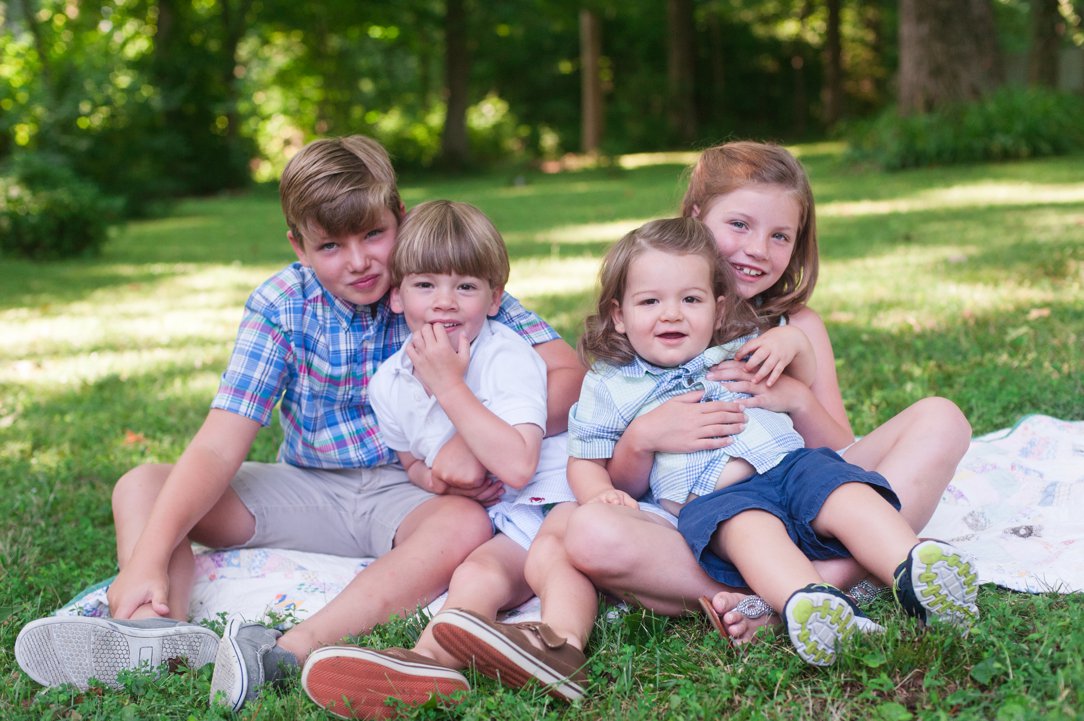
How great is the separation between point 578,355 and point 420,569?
0.72 m

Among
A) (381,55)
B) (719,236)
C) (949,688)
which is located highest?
(381,55)

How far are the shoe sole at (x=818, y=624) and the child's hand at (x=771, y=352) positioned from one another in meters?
0.70

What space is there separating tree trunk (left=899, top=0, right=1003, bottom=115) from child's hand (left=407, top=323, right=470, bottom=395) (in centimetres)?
1173

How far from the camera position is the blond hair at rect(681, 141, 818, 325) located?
9.09 ft

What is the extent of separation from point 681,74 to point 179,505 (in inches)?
917

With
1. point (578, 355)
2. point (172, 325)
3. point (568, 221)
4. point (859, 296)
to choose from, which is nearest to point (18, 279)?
point (172, 325)

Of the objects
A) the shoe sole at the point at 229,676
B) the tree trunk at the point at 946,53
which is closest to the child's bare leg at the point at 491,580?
the shoe sole at the point at 229,676

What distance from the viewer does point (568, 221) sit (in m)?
10.9

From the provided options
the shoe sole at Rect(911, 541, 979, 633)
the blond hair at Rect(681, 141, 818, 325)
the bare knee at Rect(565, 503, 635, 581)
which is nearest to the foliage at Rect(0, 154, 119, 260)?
the blond hair at Rect(681, 141, 818, 325)

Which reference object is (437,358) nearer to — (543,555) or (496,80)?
(543,555)

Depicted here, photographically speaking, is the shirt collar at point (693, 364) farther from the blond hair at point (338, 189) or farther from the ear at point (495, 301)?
the blond hair at point (338, 189)

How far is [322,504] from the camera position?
2928 mm

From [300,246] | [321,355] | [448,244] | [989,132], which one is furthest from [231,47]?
[448,244]

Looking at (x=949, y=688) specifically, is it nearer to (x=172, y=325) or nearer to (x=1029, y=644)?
(x=1029, y=644)
